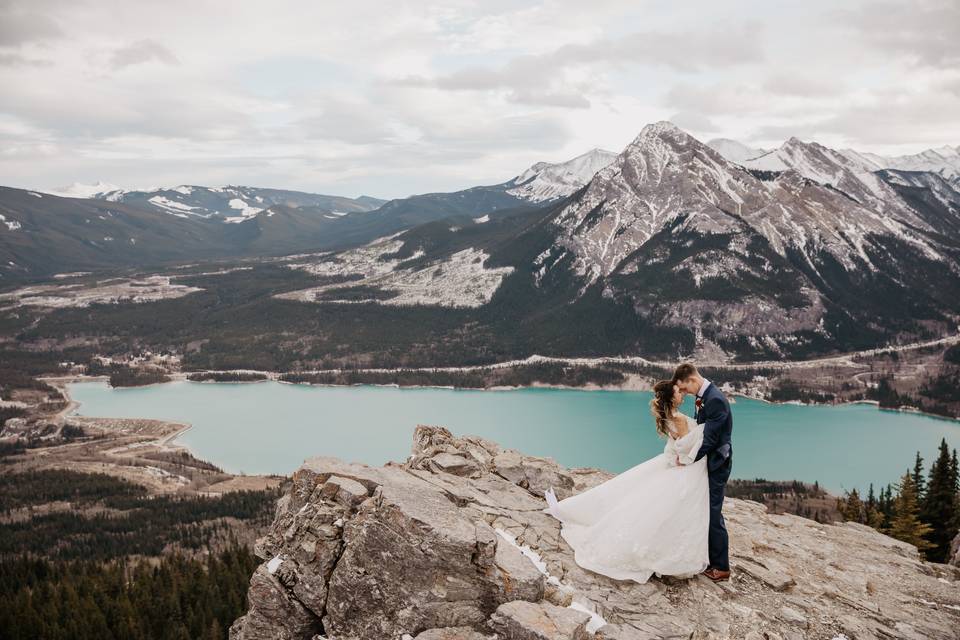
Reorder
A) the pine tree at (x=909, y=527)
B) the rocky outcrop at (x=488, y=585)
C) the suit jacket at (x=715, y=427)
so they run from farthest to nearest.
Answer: the pine tree at (x=909, y=527) < the suit jacket at (x=715, y=427) < the rocky outcrop at (x=488, y=585)

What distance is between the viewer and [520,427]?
11919 centimetres

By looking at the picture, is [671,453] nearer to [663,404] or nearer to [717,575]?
[663,404]

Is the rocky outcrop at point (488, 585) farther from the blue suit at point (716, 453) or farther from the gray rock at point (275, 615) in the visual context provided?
the blue suit at point (716, 453)

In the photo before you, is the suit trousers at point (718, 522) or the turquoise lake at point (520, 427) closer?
the suit trousers at point (718, 522)

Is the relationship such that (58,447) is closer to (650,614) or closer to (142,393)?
(142,393)

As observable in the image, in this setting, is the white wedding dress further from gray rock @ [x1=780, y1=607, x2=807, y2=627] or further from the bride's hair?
gray rock @ [x1=780, y1=607, x2=807, y2=627]

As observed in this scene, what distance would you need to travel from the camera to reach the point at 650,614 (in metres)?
10.9

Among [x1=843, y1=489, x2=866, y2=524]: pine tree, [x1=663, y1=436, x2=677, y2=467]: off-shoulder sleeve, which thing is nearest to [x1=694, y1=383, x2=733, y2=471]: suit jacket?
[x1=663, y1=436, x2=677, y2=467]: off-shoulder sleeve

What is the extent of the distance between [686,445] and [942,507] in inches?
1395

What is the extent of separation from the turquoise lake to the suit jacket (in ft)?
255

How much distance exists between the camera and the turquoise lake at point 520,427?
97562 millimetres

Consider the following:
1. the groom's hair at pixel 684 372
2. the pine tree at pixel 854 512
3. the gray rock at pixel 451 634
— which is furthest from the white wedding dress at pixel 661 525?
the pine tree at pixel 854 512

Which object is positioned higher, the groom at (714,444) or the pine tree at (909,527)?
the groom at (714,444)

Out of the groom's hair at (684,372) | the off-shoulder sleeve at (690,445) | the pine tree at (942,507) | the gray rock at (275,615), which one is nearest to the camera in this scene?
the groom's hair at (684,372)
